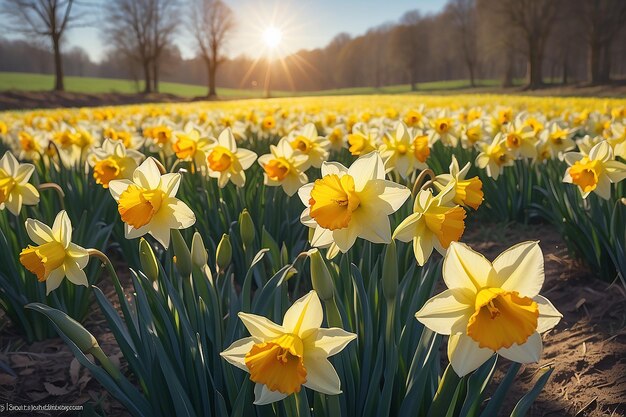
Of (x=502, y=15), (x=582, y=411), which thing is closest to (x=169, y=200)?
(x=582, y=411)

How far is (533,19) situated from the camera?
103ft

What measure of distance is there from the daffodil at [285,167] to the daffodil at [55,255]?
40.3 inches

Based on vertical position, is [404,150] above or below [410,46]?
below

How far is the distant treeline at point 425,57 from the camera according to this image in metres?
32.8

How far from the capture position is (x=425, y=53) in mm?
54281

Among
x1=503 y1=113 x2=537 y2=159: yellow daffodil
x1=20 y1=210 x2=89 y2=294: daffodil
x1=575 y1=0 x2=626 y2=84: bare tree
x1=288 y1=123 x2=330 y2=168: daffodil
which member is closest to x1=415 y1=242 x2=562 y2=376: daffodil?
x1=20 y1=210 x2=89 y2=294: daffodil

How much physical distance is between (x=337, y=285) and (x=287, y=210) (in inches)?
52.8

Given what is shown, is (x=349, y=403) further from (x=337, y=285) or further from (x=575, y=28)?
(x=575, y=28)

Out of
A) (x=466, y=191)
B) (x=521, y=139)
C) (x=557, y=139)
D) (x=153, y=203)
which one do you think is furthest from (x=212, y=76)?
(x=466, y=191)

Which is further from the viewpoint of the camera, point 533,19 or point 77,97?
point 533,19

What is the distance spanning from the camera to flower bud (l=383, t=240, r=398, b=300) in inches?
51.9

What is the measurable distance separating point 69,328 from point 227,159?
1259mm

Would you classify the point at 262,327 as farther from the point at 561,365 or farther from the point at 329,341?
the point at 561,365

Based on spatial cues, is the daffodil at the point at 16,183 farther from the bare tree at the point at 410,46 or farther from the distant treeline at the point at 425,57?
the bare tree at the point at 410,46
